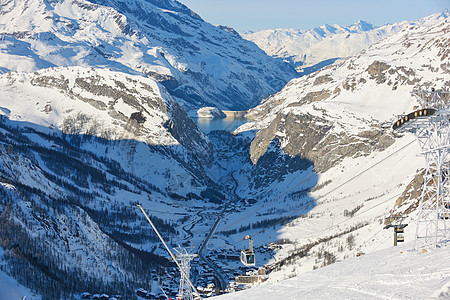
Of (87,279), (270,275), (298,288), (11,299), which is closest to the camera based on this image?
(298,288)

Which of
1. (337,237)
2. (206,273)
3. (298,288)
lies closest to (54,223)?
(206,273)

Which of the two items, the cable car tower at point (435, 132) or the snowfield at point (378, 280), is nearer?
the snowfield at point (378, 280)

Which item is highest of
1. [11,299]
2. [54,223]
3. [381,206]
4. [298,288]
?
[381,206]

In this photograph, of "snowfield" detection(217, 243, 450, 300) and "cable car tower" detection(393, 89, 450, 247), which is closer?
"snowfield" detection(217, 243, 450, 300)

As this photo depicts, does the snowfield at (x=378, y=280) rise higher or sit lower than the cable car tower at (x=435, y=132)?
lower

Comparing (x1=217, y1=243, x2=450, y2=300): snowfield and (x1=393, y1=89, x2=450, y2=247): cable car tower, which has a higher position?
(x1=393, y1=89, x2=450, y2=247): cable car tower

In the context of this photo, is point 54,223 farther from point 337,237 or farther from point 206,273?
point 337,237

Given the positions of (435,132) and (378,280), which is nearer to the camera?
(378,280)

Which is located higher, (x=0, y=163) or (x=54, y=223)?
(x=0, y=163)
